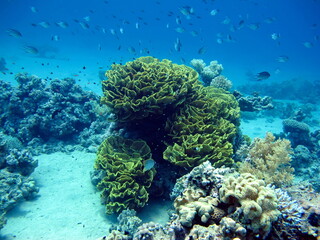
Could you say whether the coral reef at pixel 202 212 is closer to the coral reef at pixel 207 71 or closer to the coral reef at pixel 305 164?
the coral reef at pixel 305 164

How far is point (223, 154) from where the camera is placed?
18.1ft

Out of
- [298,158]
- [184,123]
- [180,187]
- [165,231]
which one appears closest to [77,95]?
[184,123]

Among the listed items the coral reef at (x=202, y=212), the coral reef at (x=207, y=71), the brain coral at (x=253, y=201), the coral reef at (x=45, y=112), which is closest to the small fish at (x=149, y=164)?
the coral reef at (x=202, y=212)

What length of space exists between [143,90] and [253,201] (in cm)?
421

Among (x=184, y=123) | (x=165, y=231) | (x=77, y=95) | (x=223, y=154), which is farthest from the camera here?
(x=77, y=95)

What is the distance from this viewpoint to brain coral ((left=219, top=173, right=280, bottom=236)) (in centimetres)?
286

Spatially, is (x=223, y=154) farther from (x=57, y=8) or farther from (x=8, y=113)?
(x=57, y=8)

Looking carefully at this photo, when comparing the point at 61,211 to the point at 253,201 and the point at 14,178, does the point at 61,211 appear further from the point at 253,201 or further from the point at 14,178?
the point at 253,201

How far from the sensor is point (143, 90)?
6156 millimetres

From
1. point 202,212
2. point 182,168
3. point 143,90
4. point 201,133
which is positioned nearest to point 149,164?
point 182,168

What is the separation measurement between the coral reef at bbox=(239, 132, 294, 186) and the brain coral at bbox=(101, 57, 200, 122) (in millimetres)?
2627

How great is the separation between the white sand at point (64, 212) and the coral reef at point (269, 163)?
272 cm

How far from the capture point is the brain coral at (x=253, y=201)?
2861 mm

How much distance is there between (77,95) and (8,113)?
11.4 feet
